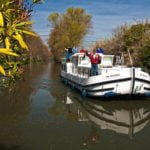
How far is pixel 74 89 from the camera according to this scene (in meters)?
23.6

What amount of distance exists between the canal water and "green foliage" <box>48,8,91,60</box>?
148ft

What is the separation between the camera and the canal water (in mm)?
10820

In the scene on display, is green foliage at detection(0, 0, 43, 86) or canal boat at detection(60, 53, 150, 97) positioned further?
canal boat at detection(60, 53, 150, 97)

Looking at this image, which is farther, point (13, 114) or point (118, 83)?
point (118, 83)

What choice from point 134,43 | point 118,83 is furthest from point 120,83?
point 134,43

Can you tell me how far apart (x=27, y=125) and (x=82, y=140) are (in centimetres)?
255

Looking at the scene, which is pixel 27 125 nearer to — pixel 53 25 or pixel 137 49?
pixel 137 49

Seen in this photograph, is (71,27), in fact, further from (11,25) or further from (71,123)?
(11,25)

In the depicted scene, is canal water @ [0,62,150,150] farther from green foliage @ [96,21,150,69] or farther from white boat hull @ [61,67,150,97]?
green foliage @ [96,21,150,69]

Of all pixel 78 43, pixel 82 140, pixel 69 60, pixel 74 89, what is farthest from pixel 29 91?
pixel 78 43

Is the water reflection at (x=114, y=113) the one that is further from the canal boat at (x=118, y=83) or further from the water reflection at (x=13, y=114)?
the water reflection at (x=13, y=114)

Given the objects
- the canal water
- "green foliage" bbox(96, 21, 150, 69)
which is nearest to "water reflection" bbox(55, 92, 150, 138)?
the canal water

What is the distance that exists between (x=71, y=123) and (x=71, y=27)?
5425 cm

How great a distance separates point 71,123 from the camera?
13.8m
